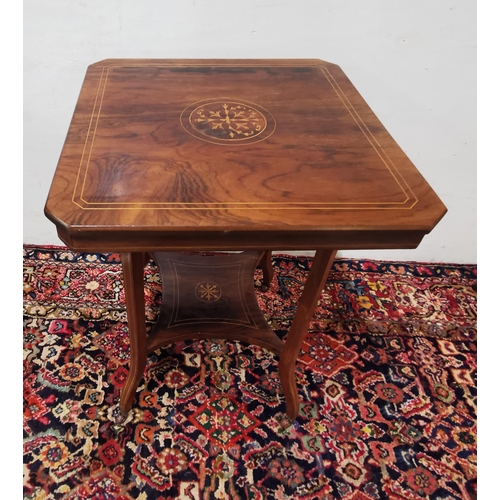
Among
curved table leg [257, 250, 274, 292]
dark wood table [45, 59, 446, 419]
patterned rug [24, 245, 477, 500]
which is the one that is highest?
dark wood table [45, 59, 446, 419]

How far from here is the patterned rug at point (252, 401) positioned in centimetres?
124

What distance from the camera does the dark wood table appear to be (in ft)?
2.60

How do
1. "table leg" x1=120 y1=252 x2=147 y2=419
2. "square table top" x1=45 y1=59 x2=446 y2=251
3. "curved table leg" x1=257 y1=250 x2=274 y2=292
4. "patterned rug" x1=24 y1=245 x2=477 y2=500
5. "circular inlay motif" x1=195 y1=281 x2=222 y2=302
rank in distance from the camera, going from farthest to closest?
"curved table leg" x1=257 y1=250 x2=274 y2=292 → "circular inlay motif" x1=195 y1=281 x2=222 y2=302 → "patterned rug" x1=24 y1=245 x2=477 y2=500 → "table leg" x1=120 y1=252 x2=147 y2=419 → "square table top" x1=45 y1=59 x2=446 y2=251

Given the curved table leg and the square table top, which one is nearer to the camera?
the square table top

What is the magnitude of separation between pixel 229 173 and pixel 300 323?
0.50m

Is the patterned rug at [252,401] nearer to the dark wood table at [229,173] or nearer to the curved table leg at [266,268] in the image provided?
the curved table leg at [266,268]

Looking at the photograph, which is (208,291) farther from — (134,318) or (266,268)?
(134,318)

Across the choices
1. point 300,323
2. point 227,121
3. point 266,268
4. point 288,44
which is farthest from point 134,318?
point 288,44

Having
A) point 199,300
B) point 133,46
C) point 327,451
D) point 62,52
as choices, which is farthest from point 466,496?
point 62,52

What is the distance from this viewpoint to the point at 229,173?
90 centimetres

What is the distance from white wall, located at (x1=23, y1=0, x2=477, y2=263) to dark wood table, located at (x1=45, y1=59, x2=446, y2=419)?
0.49 ft

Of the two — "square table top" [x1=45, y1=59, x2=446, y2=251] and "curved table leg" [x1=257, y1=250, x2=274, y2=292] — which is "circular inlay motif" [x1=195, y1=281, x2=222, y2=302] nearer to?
"curved table leg" [x1=257, y1=250, x2=274, y2=292]

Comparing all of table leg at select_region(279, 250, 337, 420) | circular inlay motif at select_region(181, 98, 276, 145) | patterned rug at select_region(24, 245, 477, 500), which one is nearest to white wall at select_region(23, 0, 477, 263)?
circular inlay motif at select_region(181, 98, 276, 145)

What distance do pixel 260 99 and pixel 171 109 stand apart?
0.81 ft
